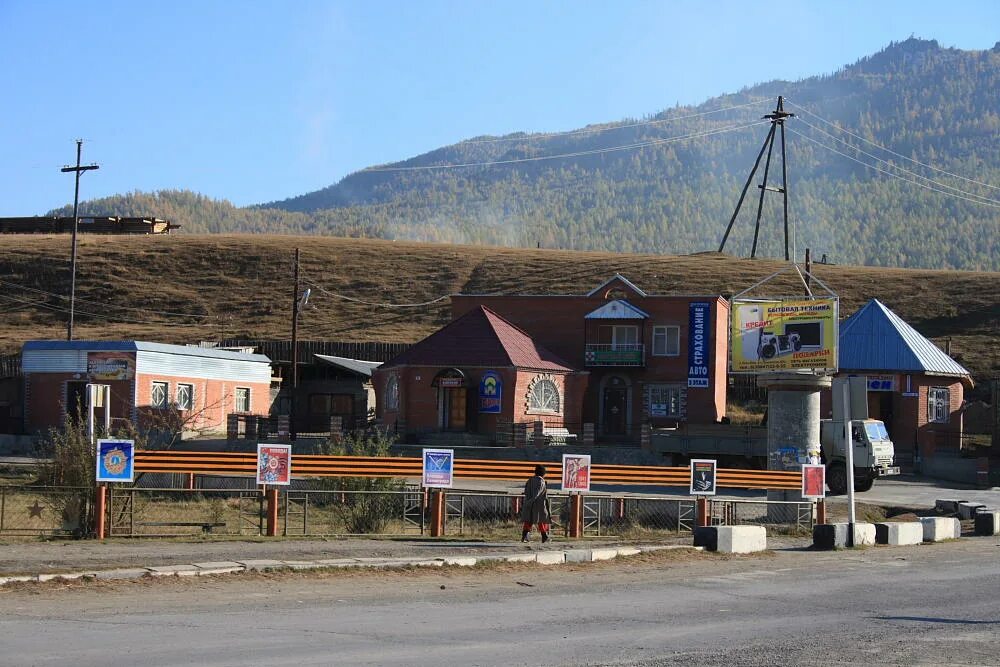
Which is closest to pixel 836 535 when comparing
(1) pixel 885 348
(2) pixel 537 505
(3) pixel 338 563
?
(2) pixel 537 505

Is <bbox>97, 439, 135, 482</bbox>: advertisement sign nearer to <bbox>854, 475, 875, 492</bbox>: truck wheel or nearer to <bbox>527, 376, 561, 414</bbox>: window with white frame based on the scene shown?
<bbox>854, 475, 875, 492</bbox>: truck wheel

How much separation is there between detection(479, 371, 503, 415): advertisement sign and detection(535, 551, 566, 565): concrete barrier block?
30322mm

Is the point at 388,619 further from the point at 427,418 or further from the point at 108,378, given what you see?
Result: the point at 108,378

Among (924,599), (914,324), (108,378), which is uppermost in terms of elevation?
(914,324)

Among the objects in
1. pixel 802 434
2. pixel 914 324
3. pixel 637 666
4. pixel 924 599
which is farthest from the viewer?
pixel 914 324

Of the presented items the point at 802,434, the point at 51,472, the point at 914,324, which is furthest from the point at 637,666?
the point at 914,324

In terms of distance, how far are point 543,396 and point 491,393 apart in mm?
2659

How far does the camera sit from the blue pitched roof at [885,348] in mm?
49094

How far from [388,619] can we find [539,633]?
1.73 meters

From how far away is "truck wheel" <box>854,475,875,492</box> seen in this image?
37062 millimetres

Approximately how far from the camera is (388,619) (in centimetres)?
1266

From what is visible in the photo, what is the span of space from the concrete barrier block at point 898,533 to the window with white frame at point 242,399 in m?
39.4

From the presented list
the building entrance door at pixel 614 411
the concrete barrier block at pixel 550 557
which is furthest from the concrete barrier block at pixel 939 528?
the building entrance door at pixel 614 411

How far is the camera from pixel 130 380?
50.6m
